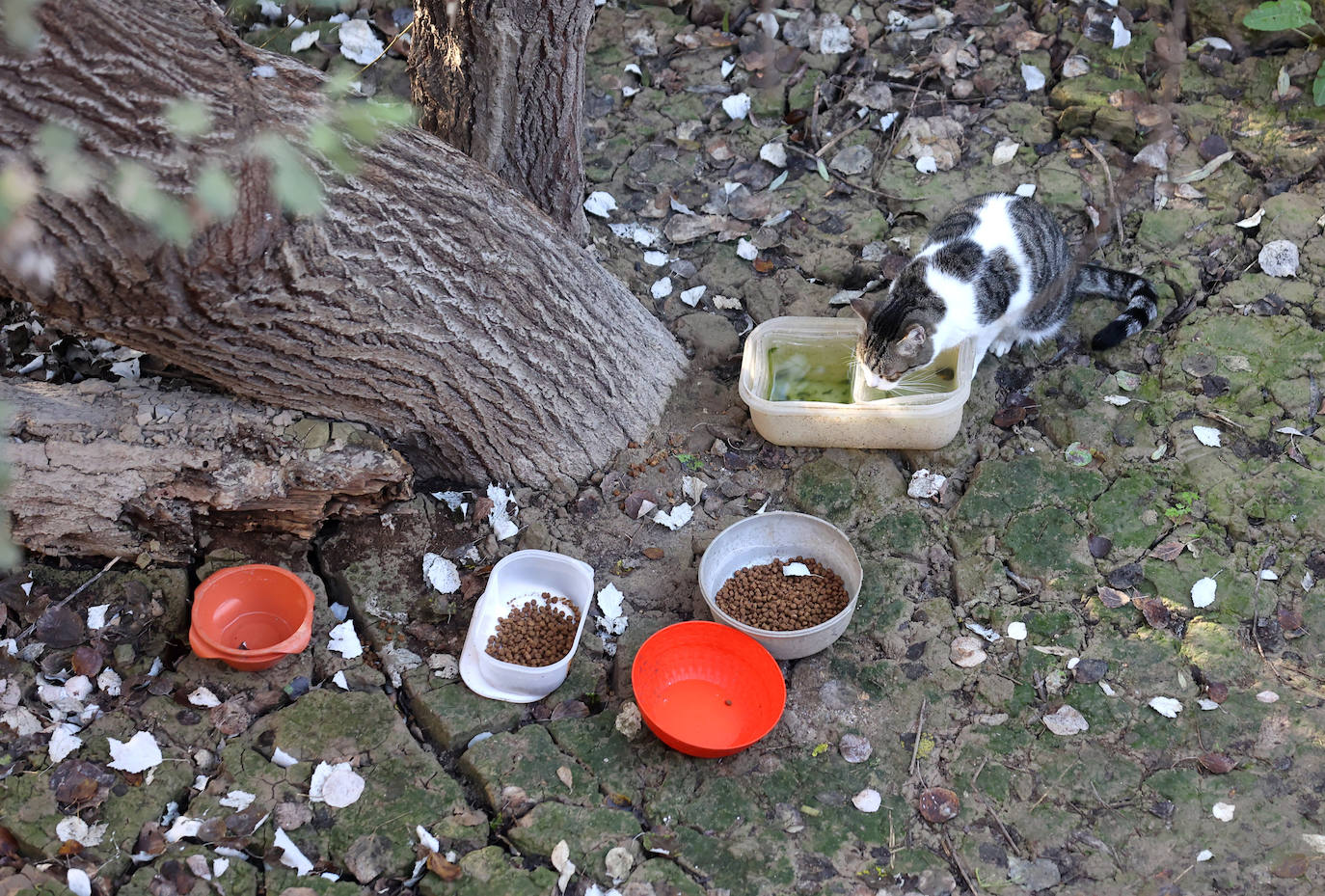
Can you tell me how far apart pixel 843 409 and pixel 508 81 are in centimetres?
155

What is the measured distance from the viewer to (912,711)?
110 inches

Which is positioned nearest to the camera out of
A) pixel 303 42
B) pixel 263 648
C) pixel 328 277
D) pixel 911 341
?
pixel 328 277

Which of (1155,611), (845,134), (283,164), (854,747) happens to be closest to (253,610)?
(283,164)

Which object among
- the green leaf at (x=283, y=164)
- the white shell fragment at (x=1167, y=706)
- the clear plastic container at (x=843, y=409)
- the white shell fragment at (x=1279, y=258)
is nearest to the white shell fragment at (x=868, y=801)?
the white shell fragment at (x=1167, y=706)

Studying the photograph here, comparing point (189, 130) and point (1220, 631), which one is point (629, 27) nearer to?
point (189, 130)

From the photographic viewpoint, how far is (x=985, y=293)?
11.2 feet

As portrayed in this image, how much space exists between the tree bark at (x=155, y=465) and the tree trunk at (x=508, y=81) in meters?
1.16

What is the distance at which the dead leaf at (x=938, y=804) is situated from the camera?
2.56m

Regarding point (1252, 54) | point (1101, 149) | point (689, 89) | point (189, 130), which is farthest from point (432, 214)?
point (1252, 54)

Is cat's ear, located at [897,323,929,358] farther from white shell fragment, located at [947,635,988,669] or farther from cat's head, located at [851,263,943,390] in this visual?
white shell fragment, located at [947,635,988,669]

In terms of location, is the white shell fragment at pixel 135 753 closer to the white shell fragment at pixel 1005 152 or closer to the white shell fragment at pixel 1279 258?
the white shell fragment at pixel 1005 152

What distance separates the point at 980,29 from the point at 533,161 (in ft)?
7.96

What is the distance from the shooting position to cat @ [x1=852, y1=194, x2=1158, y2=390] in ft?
11.0

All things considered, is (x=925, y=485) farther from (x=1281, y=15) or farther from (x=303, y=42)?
(x=303, y=42)
